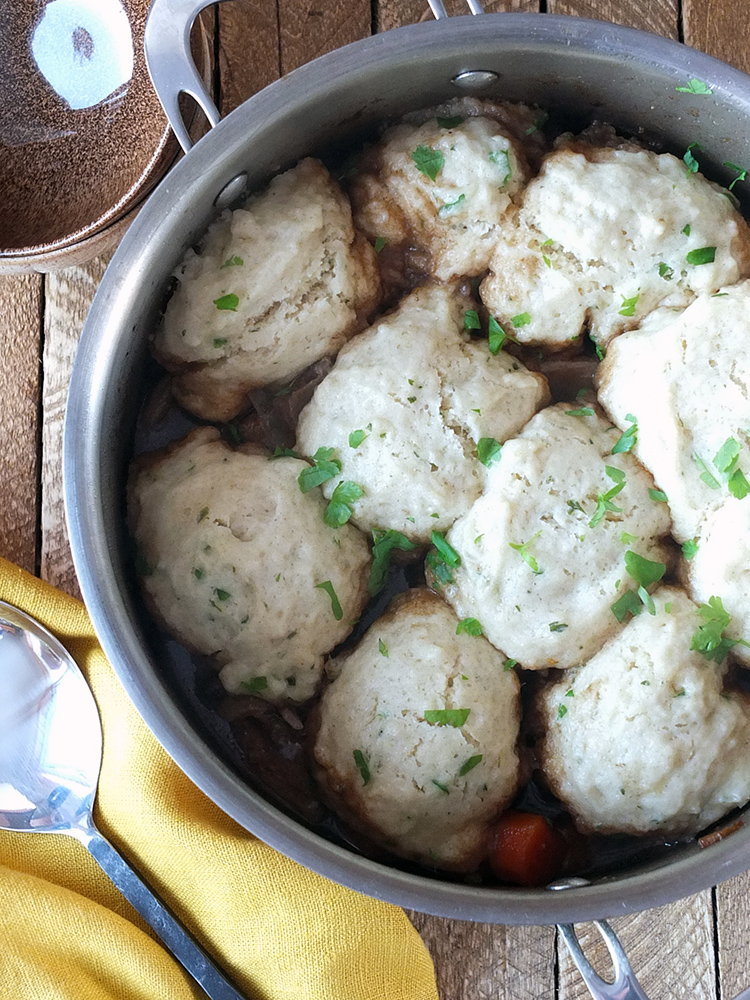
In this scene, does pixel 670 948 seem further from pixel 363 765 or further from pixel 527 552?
pixel 527 552

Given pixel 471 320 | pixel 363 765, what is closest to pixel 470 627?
pixel 363 765

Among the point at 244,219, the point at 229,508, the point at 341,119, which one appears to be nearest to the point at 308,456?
the point at 229,508

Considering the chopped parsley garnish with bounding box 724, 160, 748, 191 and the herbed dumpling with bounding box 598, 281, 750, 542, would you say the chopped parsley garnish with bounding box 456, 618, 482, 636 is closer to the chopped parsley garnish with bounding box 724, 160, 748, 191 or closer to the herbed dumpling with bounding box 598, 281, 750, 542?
the herbed dumpling with bounding box 598, 281, 750, 542

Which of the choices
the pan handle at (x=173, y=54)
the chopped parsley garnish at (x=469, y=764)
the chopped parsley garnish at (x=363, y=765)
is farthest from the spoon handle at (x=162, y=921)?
the pan handle at (x=173, y=54)

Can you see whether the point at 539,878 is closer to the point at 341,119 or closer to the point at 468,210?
the point at 468,210

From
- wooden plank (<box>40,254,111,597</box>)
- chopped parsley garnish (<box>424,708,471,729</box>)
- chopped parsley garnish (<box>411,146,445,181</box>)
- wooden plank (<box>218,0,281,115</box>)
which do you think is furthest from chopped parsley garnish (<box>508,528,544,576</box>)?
wooden plank (<box>218,0,281,115</box>)
